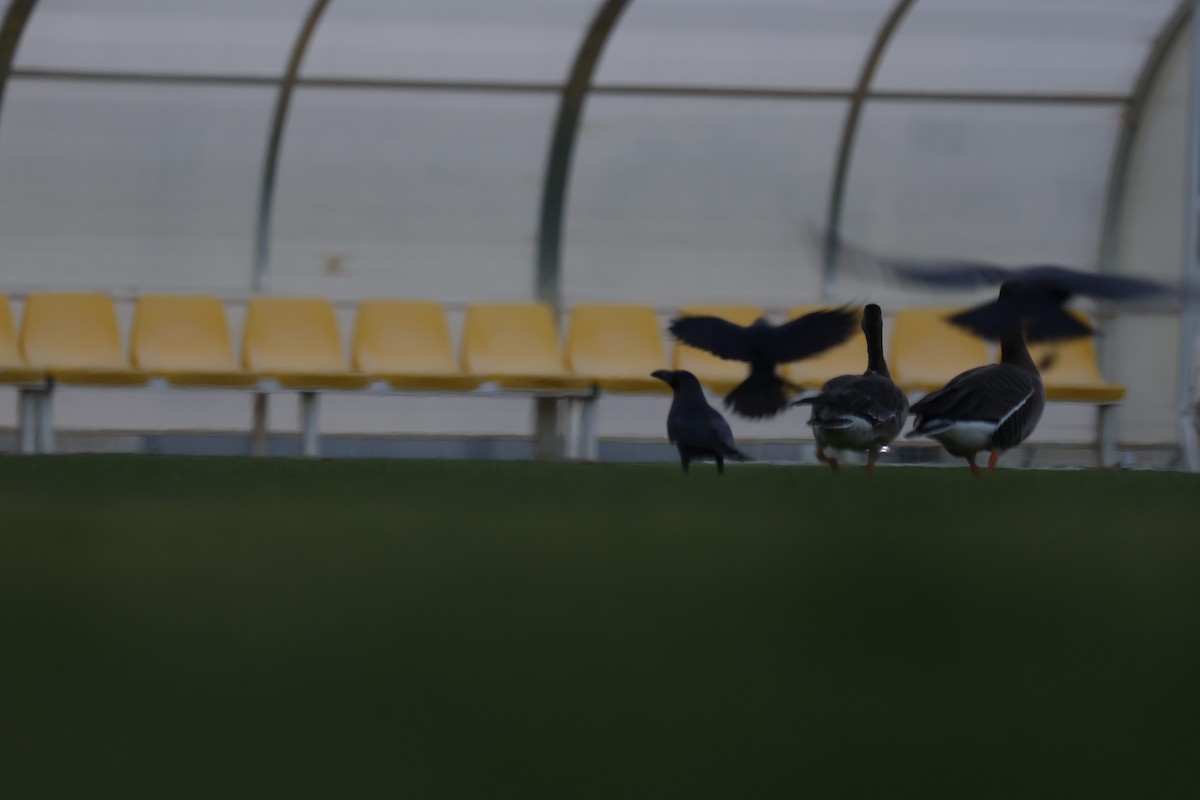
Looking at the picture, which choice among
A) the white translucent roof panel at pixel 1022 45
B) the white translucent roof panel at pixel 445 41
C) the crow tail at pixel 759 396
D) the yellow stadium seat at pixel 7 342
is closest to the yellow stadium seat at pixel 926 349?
the white translucent roof panel at pixel 1022 45

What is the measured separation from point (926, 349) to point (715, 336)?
7917 mm

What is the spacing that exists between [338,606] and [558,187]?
11.7 m

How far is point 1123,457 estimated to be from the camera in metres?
13.2

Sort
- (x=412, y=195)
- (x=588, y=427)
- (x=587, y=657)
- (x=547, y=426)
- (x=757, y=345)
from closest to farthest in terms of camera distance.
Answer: (x=587, y=657) < (x=757, y=345) < (x=588, y=427) < (x=547, y=426) < (x=412, y=195)

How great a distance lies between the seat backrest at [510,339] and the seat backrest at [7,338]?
3.16 meters

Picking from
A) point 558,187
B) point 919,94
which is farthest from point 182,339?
point 919,94

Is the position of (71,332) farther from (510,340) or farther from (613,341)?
(613,341)

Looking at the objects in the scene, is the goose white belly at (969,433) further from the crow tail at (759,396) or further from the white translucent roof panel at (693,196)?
the white translucent roof panel at (693,196)

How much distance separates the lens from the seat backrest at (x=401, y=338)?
12125mm

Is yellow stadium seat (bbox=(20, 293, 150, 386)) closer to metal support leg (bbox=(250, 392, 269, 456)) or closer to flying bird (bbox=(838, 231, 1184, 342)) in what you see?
metal support leg (bbox=(250, 392, 269, 456))

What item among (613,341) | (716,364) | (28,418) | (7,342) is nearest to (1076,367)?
(716,364)

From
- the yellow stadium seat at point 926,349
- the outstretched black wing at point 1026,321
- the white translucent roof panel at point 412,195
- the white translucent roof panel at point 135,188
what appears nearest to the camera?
the outstretched black wing at point 1026,321

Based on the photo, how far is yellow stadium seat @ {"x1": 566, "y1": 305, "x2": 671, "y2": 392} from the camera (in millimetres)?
12211

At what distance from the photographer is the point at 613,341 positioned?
12.4m
